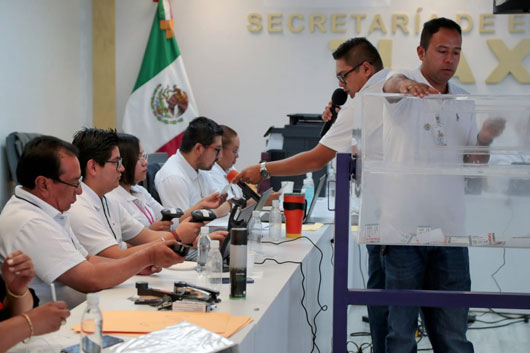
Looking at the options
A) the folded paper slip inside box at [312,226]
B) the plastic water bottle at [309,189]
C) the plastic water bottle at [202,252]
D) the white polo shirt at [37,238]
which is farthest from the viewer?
the plastic water bottle at [309,189]

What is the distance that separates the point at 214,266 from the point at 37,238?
0.58 m

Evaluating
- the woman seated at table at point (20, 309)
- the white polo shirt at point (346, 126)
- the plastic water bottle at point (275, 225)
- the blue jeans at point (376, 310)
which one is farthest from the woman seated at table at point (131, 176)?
the woman seated at table at point (20, 309)

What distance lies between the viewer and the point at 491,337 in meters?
4.08

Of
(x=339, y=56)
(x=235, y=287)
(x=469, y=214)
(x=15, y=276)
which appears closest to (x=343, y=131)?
(x=339, y=56)

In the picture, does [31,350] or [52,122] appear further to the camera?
[52,122]

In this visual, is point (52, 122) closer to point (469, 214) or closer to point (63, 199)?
point (63, 199)

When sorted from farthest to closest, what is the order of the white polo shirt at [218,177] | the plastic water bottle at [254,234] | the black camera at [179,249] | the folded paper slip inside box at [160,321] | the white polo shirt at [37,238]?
the white polo shirt at [218,177] → the plastic water bottle at [254,234] → the black camera at [179,249] → the white polo shirt at [37,238] → the folded paper slip inside box at [160,321]

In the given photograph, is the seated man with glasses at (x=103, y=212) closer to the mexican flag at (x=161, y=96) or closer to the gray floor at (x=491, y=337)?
the gray floor at (x=491, y=337)

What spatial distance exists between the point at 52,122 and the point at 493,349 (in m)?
3.78

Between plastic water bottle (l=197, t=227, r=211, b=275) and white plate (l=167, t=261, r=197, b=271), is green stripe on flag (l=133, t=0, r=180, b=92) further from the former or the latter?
plastic water bottle (l=197, t=227, r=211, b=275)

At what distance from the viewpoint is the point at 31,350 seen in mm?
1489

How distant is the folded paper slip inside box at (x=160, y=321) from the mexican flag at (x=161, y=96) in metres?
4.29

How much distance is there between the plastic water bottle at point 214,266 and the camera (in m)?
2.15

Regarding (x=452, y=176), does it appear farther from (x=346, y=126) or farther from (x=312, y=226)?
(x=312, y=226)
